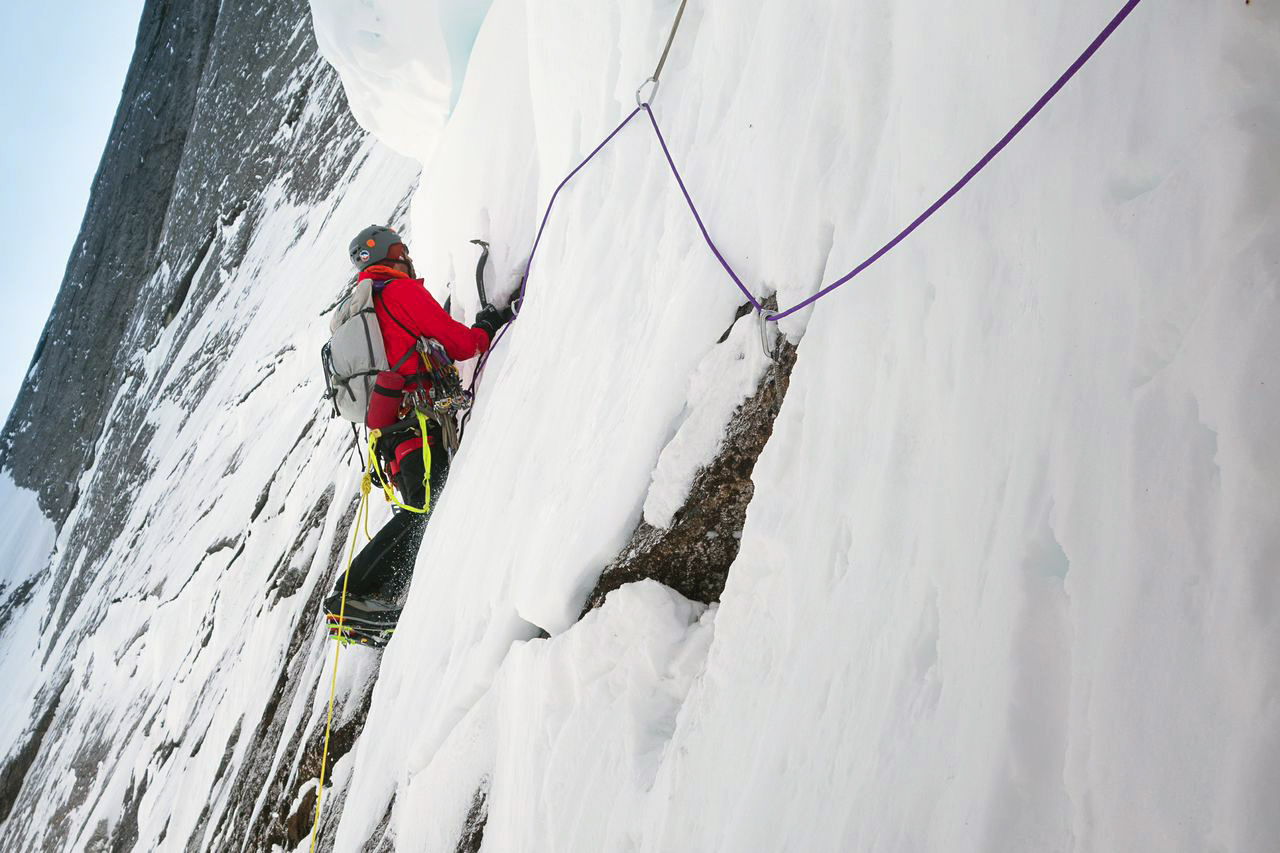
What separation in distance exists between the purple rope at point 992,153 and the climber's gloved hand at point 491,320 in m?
2.03

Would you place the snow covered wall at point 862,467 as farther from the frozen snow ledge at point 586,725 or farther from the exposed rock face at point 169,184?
the exposed rock face at point 169,184

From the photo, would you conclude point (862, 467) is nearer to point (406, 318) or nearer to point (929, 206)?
point (929, 206)

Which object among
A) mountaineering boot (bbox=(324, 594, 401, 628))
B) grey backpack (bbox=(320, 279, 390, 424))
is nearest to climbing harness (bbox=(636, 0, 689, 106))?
grey backpack (bbox=(320, 279, 390, 424))

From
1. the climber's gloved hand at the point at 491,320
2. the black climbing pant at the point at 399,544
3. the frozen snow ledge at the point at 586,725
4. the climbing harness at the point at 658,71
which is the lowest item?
the frozen snow ledge at the point at 586,725

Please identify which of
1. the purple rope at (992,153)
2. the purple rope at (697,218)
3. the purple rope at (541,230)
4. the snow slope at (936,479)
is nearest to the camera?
the snow slope at (936,479)

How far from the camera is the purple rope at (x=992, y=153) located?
1.08 metres

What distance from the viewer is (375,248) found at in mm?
3473

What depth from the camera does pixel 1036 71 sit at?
124 centimetres

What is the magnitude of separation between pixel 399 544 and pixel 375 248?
4.08 ft

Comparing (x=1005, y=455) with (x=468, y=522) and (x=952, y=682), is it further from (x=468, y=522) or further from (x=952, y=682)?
A: (x=468, y=522)

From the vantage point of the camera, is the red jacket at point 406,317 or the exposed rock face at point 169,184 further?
the exposed rock face at point 169,184

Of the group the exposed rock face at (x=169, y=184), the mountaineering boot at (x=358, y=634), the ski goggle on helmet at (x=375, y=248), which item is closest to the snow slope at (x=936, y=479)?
the mountaineering boot at (x=358, y=634)

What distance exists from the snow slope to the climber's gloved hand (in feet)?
3.64

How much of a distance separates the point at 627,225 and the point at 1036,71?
1.41 metres
